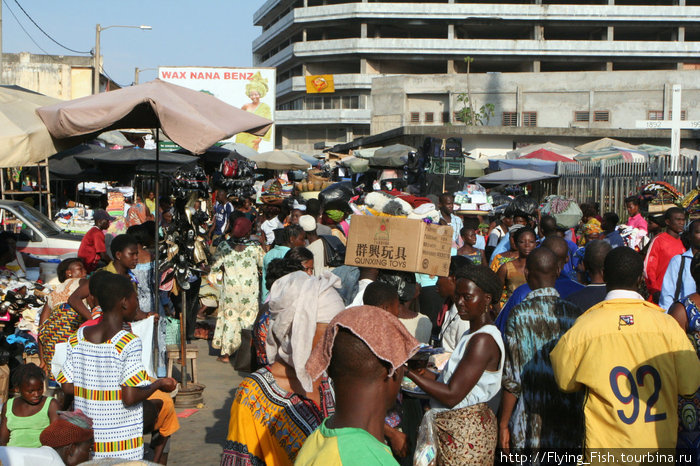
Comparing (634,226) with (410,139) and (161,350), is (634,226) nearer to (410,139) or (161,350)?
(161,350)

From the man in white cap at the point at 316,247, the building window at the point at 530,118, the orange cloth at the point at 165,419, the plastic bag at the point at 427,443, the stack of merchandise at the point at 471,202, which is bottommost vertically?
the orange cloth at the point at 165,419

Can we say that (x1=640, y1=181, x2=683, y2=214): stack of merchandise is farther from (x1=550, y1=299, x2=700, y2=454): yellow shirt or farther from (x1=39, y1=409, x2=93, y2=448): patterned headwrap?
(x1=39, y1=409, x2=93, y2=448): patterned headwrap

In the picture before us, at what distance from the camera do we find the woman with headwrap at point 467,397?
402 centimetres

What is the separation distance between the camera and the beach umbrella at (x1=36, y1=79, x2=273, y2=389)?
22.0 feet

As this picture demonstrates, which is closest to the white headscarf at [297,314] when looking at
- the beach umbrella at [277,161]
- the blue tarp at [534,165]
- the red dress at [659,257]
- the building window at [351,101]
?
the red dress at [659,257]

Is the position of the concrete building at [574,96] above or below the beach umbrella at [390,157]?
above

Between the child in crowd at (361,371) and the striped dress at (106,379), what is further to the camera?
the striped dress at (106,379)

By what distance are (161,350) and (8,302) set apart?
5.93ft

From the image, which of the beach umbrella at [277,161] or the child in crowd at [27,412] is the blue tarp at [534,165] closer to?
the beach umbrella at [277,161]

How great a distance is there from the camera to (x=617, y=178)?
1511cm

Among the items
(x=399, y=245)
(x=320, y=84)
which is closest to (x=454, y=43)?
(x=320, y=84)

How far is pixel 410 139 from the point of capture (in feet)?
111

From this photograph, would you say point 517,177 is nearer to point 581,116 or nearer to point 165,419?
point 165,419

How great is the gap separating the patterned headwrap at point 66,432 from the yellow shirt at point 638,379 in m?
2.75
